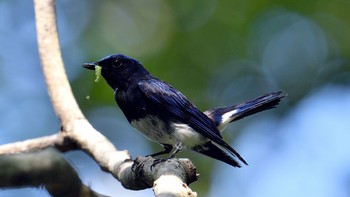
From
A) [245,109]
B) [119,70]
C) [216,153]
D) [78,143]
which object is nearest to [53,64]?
[119,70]

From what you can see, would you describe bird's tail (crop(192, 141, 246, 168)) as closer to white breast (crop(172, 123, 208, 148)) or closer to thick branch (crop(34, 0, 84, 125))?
white breast (crop(172, 123, 208, 148))

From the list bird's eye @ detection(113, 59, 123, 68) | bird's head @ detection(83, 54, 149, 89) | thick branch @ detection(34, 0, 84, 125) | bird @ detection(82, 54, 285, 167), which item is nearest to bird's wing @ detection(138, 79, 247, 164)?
bird @ detection(82, 54, 285, 167)

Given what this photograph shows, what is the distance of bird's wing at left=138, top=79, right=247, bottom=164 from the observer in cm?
429

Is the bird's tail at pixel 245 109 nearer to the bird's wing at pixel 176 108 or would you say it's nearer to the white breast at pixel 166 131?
the bird's wing at pixel 176 108

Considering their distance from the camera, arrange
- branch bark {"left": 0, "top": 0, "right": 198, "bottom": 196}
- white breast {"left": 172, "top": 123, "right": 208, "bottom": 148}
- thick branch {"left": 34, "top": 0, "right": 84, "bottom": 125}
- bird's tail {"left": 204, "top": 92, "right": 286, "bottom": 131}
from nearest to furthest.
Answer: branch bark {"left": 0, "top": 0, "right": 198, "bottom": 196} < thick branch {"left": 34, "top": 0, "right": 84, "bottom": 125} < white breast {"left": 172, "top": 123, "right": 208, "bottom": 148} < bird's tail {"left": 204, "top": 92, "right": 286, "bottom": 131}

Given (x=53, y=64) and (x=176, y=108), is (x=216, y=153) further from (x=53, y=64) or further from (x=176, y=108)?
(x=53, y=64)

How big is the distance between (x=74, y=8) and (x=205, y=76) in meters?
1.67

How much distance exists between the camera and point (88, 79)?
602 cm

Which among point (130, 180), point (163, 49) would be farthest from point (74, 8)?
point (130, 180)

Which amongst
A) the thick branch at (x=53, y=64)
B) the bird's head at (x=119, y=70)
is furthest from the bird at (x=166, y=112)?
the thick branch at (x=53, y=64)

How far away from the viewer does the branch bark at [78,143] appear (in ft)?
9.38

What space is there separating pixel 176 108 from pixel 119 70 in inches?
18.5

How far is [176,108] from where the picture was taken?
439cm

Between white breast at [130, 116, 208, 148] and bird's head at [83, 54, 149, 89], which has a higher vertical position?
bird's head at [83, 54, 149, 89]
